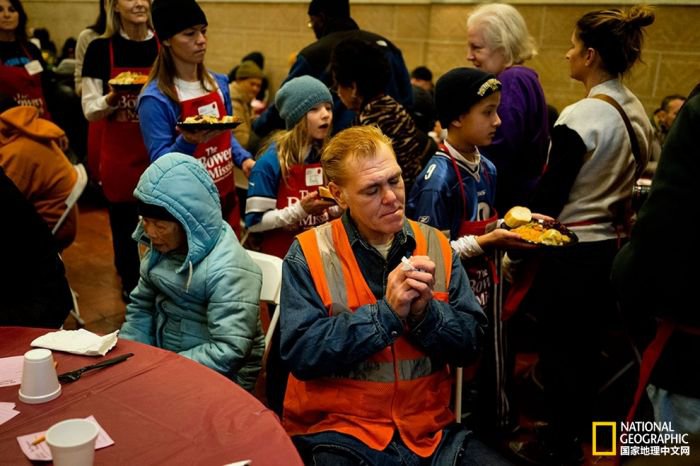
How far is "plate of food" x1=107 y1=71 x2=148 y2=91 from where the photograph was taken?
119 inches

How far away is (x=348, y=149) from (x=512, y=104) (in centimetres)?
125

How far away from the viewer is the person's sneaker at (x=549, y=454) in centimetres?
265

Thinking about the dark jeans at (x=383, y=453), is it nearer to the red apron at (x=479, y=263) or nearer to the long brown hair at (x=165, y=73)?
the red apron at (x=479, y=263)

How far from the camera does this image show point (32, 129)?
3.55m

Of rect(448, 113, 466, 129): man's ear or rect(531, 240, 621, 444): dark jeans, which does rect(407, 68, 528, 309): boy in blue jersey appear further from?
rect(531, 240, 621, 444): dark jeans

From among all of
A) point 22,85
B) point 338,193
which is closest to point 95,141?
point 22,85

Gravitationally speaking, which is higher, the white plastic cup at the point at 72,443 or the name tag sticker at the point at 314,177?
the white plastic cup at the point at 72,443

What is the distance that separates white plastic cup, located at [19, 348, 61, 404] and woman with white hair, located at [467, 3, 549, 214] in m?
2.12

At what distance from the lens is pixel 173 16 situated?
2.80 meters

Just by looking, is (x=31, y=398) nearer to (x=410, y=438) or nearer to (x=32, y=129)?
(x=410, y=438)

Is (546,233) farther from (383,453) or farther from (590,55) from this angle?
(383,453)

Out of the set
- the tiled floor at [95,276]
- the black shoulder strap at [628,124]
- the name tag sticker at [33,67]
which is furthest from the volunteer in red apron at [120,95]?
the black shoulder strap at [628,124]

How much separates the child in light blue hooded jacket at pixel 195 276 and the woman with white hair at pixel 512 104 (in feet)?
4.63

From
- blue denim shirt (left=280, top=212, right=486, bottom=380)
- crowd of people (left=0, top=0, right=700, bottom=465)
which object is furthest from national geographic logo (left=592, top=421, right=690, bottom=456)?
blue denim shirt (left=280, top=212, right=486, bottom=380)
